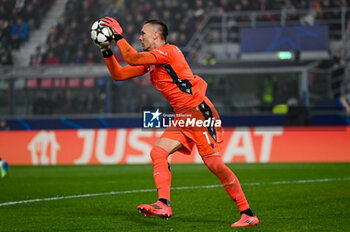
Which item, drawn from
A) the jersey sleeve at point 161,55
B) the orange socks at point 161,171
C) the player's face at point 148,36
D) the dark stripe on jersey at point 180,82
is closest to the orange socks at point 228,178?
the orange socks at point 161,171

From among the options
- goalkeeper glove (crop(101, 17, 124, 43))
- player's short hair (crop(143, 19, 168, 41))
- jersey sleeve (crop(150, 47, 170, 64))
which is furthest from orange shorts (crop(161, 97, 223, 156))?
goalkeeper glove (crop(101, 17, 124, 43))

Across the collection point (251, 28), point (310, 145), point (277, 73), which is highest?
point (251, 28)

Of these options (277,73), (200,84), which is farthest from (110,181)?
(277,73)

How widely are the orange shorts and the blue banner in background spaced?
15101mm

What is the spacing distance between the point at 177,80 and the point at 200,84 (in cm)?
29

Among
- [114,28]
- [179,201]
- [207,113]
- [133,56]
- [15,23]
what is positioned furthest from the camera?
[15,23]

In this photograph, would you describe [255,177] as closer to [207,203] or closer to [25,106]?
[207,203]

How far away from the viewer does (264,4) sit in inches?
894

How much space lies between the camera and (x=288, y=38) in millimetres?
20250

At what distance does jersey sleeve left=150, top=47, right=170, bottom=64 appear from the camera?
538 centimetres

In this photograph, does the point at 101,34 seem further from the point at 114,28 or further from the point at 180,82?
the point at 180,82

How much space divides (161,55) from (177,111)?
624mm

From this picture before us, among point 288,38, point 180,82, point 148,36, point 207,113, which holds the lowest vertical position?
point 288,38

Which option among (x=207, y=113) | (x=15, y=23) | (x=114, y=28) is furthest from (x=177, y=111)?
(x=15, y=23)
